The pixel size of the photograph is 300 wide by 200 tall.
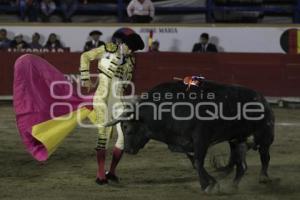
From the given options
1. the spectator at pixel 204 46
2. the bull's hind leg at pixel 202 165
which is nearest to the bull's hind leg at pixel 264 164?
the bull's hind leg at pixel 202 165

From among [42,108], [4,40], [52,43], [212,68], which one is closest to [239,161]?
[42,108]

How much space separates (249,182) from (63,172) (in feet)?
6.29

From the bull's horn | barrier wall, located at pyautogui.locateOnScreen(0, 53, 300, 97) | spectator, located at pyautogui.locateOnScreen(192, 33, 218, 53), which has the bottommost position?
barrier wall, located at pyautogui.locateOnScreen(0, 53, 300, 97)

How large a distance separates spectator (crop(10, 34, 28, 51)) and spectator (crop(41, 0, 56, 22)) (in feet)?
4.00

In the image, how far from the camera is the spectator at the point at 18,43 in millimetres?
14539

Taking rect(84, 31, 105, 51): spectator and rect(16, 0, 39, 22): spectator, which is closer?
rect(84, 31, 105, 51): spectator

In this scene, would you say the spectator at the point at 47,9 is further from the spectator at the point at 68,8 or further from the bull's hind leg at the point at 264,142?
the bull's hind leg at the point at 264,142

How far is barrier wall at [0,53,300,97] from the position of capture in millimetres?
14086

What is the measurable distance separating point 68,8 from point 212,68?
3900 mm

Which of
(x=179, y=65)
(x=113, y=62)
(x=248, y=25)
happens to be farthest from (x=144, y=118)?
(x=248, y=25)

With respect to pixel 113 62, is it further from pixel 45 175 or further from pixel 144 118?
pixel 45 175

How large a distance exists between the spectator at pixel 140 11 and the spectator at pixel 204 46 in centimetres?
139

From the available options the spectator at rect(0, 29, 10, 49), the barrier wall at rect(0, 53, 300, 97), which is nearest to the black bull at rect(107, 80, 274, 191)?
the barrier wall at rect(0, 53, 300, 97)

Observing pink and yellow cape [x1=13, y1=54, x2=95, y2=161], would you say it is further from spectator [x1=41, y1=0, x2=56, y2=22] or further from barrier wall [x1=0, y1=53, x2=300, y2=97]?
spectator [x1=41, y1=0, x2=56, y2=22]
